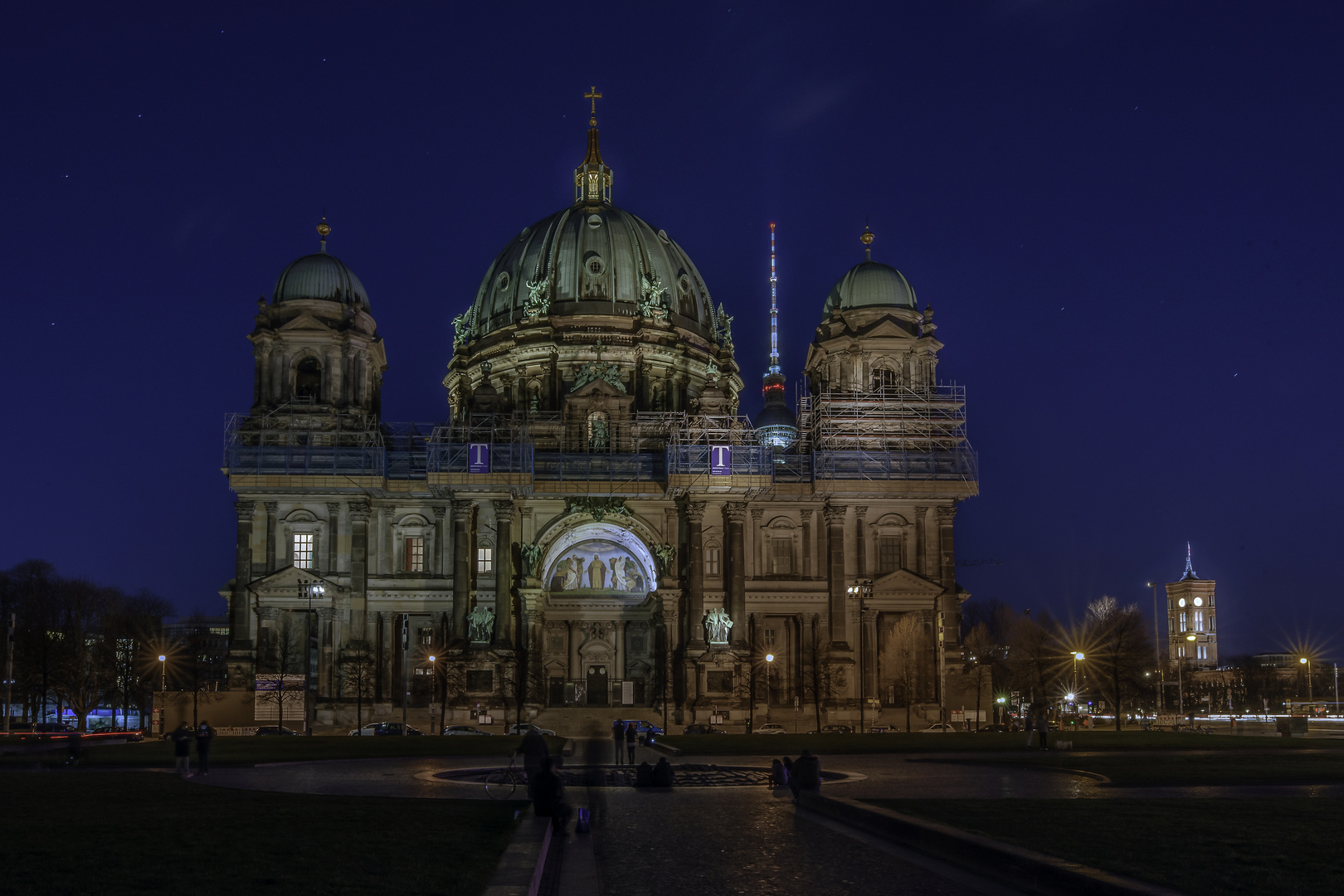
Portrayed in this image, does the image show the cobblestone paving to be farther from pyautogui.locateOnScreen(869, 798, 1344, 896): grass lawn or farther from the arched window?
the arched window

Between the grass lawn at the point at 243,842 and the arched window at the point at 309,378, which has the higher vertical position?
the arched window at the point at 309,378

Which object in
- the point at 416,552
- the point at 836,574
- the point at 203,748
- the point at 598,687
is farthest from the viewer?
the point at 598,687

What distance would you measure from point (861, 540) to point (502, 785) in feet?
192

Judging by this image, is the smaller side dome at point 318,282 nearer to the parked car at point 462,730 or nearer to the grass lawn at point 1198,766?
the parked car at point 462,730

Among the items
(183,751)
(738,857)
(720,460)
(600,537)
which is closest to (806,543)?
(720,460)

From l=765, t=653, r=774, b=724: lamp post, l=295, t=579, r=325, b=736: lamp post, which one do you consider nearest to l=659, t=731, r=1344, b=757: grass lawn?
l=765, t=653, r=774, b=724: lamp post

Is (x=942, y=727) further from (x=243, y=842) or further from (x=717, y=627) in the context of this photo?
(x=243, y=842)

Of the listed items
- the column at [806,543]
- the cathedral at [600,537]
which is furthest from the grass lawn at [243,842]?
the column at [806,543]

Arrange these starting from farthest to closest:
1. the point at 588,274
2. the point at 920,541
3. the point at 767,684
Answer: the point at 588,274 < the point at 920,541 < the point at 767,684

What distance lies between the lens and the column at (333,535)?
82.9m

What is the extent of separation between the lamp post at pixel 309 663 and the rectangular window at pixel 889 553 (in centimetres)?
3467

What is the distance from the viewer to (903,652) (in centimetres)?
8450

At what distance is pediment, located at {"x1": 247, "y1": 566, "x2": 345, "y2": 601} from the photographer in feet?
261

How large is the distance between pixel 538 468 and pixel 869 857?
68.5 metres
